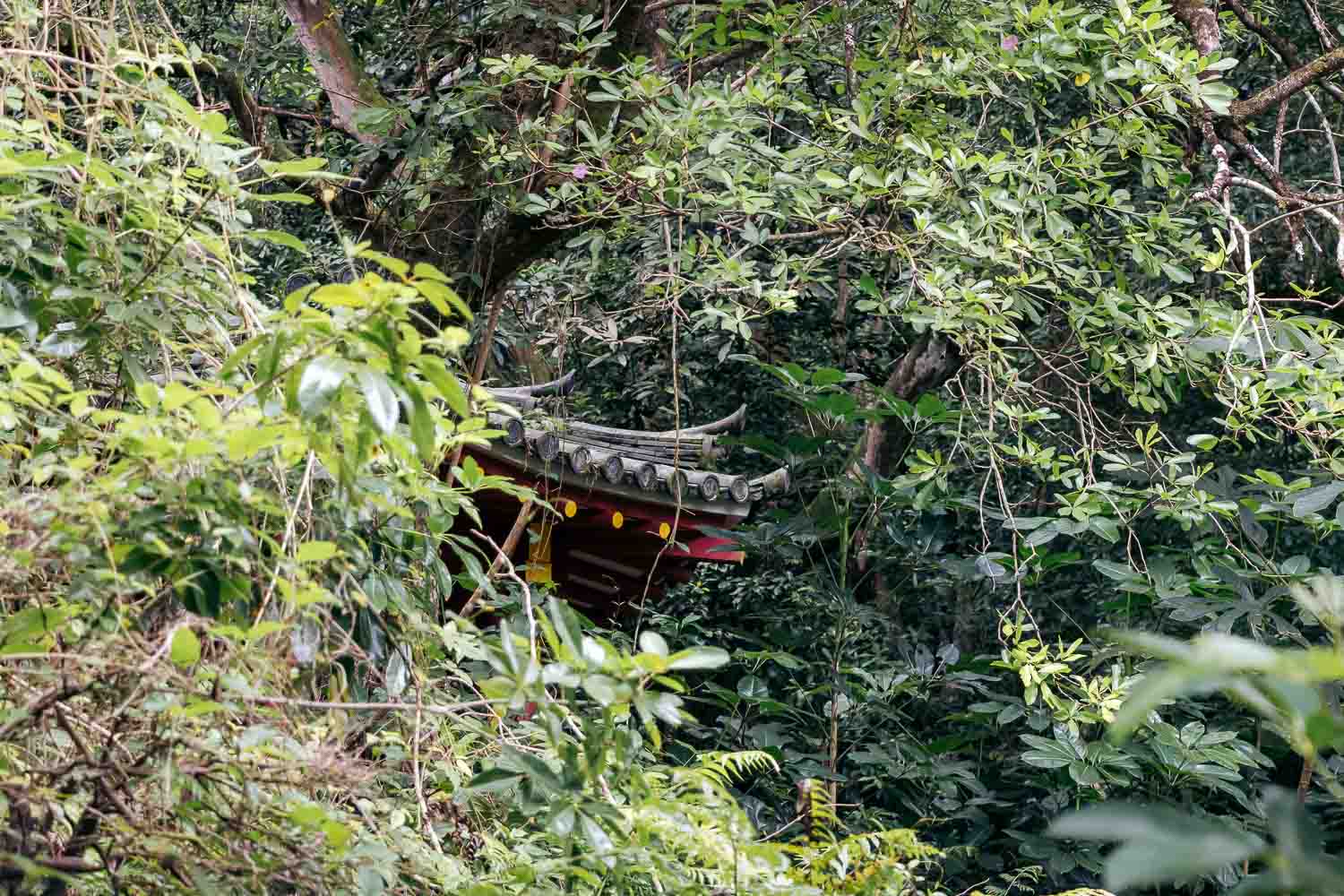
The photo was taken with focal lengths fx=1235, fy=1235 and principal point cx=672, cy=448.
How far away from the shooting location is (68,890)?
1396 millimetres

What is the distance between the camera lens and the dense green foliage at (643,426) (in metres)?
1.21

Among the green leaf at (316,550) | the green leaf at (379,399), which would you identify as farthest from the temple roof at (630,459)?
the green leaf at (379,399)

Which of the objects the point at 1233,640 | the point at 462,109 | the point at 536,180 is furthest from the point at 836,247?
the point at 1233,640

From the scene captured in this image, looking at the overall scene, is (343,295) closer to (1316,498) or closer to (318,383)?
(318,383)

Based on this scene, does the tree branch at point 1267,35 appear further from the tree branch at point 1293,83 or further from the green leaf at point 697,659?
the green leaf at point 697,659

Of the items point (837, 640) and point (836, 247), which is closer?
point (836, 247)

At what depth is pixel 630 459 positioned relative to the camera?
389cm

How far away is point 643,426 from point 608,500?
192 centimetres

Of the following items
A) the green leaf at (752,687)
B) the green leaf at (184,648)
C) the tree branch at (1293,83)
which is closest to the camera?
the green leaf at (184,648)

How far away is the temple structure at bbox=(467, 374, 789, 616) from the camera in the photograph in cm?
350

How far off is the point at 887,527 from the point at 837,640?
18.4 inches

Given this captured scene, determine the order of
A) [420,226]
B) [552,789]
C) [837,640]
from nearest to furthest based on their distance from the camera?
[552,789] < [420,226] < [837,640]

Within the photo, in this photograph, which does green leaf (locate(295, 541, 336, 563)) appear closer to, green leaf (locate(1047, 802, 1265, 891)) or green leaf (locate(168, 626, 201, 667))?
green leaf (locate(168, 626, 201, 667))

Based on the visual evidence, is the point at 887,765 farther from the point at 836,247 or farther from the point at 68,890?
→ the point at 68,890
